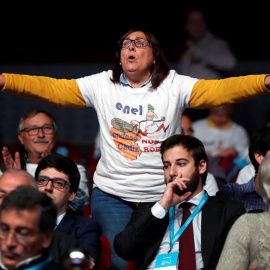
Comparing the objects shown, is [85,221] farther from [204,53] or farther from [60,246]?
[204,53]

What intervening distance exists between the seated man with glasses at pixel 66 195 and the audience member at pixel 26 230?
118 cm

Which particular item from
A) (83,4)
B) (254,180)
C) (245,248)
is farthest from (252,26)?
(245,248)

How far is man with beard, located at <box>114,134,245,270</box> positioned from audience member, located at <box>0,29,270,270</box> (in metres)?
0.27

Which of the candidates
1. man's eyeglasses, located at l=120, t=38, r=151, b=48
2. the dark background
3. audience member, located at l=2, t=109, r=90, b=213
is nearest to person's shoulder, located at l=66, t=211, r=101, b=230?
audience member, located at l=2, t=109, r=90, b=213

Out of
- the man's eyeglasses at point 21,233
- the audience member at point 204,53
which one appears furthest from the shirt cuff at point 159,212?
the audience member at point 204,53

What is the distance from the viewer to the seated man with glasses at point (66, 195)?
5113 mm

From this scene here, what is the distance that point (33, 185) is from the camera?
465cm

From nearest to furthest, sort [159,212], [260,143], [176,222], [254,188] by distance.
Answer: [159,212], [176,222], [254,188], [260,143]

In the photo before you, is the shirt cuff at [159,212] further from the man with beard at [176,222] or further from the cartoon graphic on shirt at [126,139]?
the cartoon graphic on shirt at [126,139]

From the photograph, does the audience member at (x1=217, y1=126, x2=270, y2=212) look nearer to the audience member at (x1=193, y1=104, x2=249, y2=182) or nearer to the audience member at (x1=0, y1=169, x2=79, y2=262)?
the audience member at (x1=0, y1=169, x2=79, y2=262)

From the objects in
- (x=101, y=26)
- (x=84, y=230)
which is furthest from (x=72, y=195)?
(x=101, y=26)

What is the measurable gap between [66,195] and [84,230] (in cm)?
32

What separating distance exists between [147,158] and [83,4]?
4695 millimetres

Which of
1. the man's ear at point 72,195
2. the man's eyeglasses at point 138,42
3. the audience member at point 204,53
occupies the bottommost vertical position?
the man's ear at point 72,195
